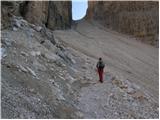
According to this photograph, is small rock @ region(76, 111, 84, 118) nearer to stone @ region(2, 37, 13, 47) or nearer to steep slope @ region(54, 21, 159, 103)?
stone @ region(2, 37, 13, 47)

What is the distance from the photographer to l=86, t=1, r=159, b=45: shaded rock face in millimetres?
47625

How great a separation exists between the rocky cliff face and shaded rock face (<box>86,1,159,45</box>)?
9344 mm

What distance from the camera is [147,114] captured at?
492 inches

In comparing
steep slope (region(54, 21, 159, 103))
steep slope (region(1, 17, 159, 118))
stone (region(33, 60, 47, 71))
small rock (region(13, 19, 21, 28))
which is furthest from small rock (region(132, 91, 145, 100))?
small rock (region(13, 19, 21, 28))

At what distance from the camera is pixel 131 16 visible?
51000 millimetres

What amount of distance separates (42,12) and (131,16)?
23.7 meters

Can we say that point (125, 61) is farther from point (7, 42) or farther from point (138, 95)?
point (7, 42)

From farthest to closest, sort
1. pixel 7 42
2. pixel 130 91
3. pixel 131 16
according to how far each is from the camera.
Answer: pixel 131 16, pixel 7 42, pixel 130 91

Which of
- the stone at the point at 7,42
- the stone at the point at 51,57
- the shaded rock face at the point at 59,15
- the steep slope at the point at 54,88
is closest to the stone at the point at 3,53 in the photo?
the steep slope at the point at 54,88

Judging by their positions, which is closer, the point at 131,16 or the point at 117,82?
the point at 117,82

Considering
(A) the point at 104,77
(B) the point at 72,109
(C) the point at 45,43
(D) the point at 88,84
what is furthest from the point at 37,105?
(C) the point at 45,43

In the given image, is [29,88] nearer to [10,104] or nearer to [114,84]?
[10,104]

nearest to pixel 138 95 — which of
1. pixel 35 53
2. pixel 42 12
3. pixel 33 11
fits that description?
pixel 35 53

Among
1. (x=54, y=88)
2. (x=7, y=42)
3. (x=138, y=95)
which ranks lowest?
(x=138, y=95)
